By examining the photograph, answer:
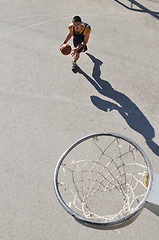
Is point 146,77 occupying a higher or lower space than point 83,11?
lower

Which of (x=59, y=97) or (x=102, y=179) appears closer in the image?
(x=102, y=179)

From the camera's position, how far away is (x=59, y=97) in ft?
20.6

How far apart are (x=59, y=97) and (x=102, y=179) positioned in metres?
2.09

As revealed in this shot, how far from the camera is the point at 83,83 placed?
650 cm

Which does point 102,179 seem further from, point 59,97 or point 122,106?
point 59,97

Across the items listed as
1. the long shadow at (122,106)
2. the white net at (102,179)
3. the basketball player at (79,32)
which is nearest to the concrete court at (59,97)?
the long shadow at (122,106)

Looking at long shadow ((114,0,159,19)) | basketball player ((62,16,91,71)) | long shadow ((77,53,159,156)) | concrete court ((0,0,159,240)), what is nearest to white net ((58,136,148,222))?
concrete court ((0,0,159,240))

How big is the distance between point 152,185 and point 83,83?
342 centimetres

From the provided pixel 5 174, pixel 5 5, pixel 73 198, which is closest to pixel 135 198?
pixel 73 198

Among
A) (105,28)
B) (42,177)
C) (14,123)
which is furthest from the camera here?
(105,28)

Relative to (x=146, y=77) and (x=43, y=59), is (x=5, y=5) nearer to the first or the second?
(x=43, y=59)

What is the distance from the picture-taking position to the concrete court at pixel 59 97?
16.0 ft

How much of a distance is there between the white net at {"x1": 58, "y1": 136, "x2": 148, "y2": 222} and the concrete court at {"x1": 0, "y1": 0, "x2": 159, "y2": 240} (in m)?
0.25

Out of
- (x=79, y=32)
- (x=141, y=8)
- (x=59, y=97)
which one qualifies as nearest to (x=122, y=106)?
(x=59, y=97)
